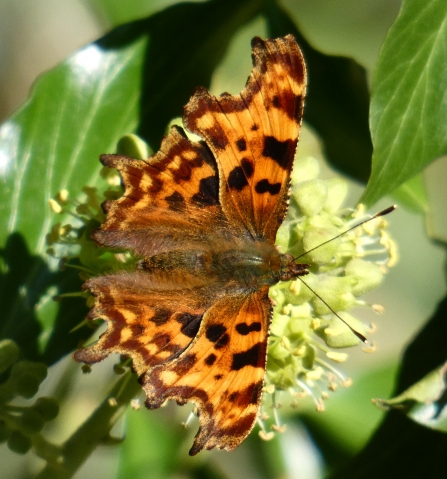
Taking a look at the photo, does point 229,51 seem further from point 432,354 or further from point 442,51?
point 432,354

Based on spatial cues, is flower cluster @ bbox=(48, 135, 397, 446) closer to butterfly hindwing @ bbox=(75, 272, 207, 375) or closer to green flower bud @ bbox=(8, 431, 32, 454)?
butterfly hindwing @ bbox=(75, 272, 207, 375)

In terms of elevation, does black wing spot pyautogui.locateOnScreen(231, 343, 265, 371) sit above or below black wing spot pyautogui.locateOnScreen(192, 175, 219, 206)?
below

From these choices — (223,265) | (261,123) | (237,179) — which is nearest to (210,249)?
(223,265)

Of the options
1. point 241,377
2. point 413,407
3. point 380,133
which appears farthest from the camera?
point 413,407

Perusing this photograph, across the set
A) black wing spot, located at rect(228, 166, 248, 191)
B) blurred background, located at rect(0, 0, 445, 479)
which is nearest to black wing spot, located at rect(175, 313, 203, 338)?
black wing spot, located at rect(228, 166, 248, 191)

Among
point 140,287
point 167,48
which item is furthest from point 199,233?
point 167,48

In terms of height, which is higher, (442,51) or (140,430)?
(442,51)
